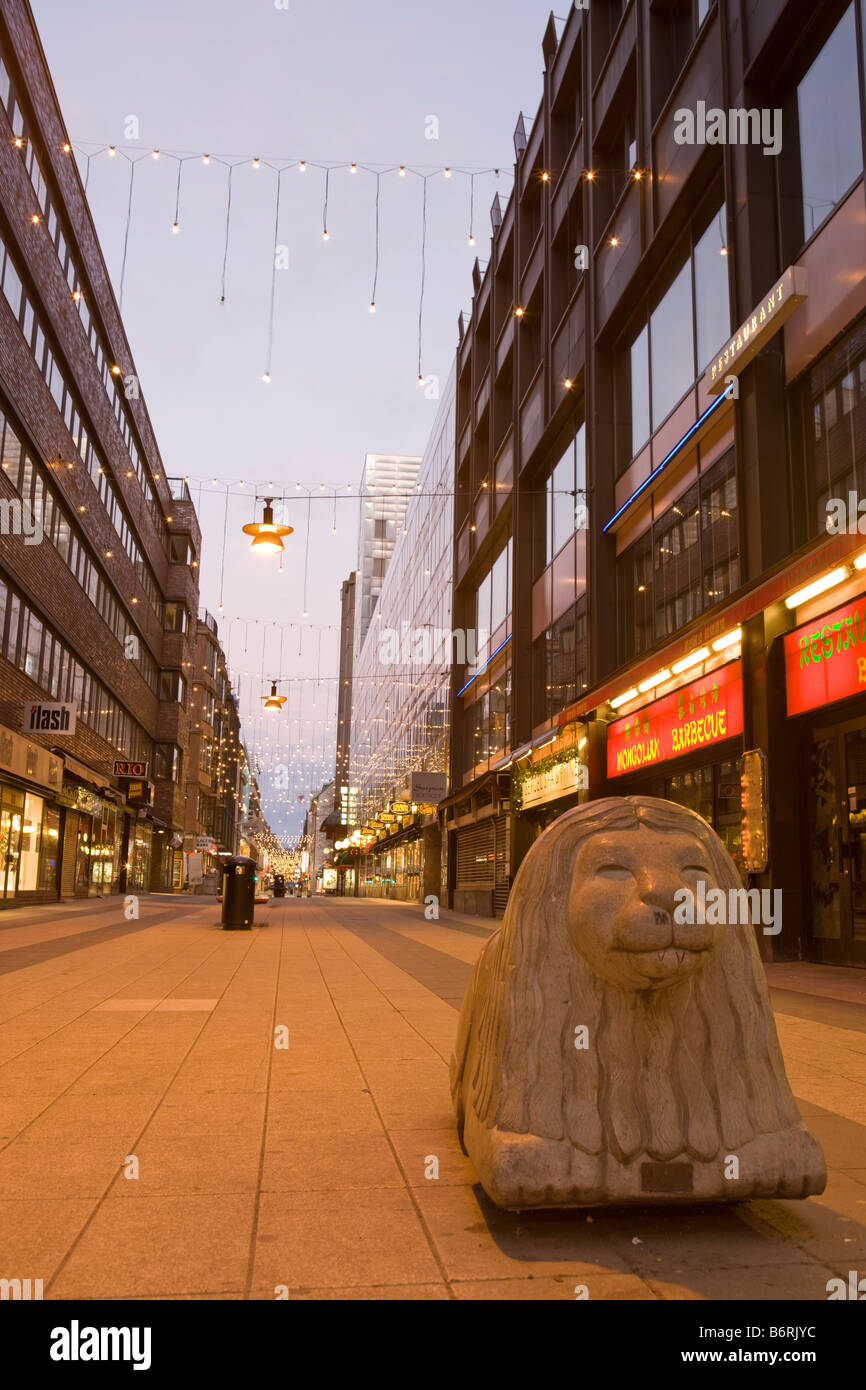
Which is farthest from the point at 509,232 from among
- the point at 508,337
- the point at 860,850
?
the point at 860,850

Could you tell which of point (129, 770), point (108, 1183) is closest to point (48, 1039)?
point (108, 1183)

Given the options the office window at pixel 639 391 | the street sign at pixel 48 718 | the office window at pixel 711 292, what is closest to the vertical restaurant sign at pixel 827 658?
the office window at pixel 711 292

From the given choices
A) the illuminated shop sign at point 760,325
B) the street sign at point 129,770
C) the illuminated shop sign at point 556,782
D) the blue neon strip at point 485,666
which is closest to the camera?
the illuminated shop sign at point 760,325

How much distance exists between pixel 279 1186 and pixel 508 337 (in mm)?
31520

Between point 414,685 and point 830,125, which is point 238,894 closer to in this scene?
point 830,125

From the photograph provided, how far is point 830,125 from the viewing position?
42.4 feet

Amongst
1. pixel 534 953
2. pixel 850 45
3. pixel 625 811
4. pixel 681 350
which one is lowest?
pixel 534 953

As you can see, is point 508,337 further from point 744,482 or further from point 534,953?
point 534,953

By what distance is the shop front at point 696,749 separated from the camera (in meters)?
14.7

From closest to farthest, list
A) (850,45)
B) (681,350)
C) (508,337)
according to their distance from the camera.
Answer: (850,45) → (681,350) → (508,337)

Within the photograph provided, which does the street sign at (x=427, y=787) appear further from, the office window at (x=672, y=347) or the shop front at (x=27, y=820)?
the office window at (x=672, y=347)

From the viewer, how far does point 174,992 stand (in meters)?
10.2

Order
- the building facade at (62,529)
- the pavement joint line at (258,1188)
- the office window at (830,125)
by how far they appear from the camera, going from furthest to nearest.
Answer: the building facade at (62,529), the office window at (830,125), the pavement joint line at (258,1188)

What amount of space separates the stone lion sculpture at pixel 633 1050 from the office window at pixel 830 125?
38.2ft
